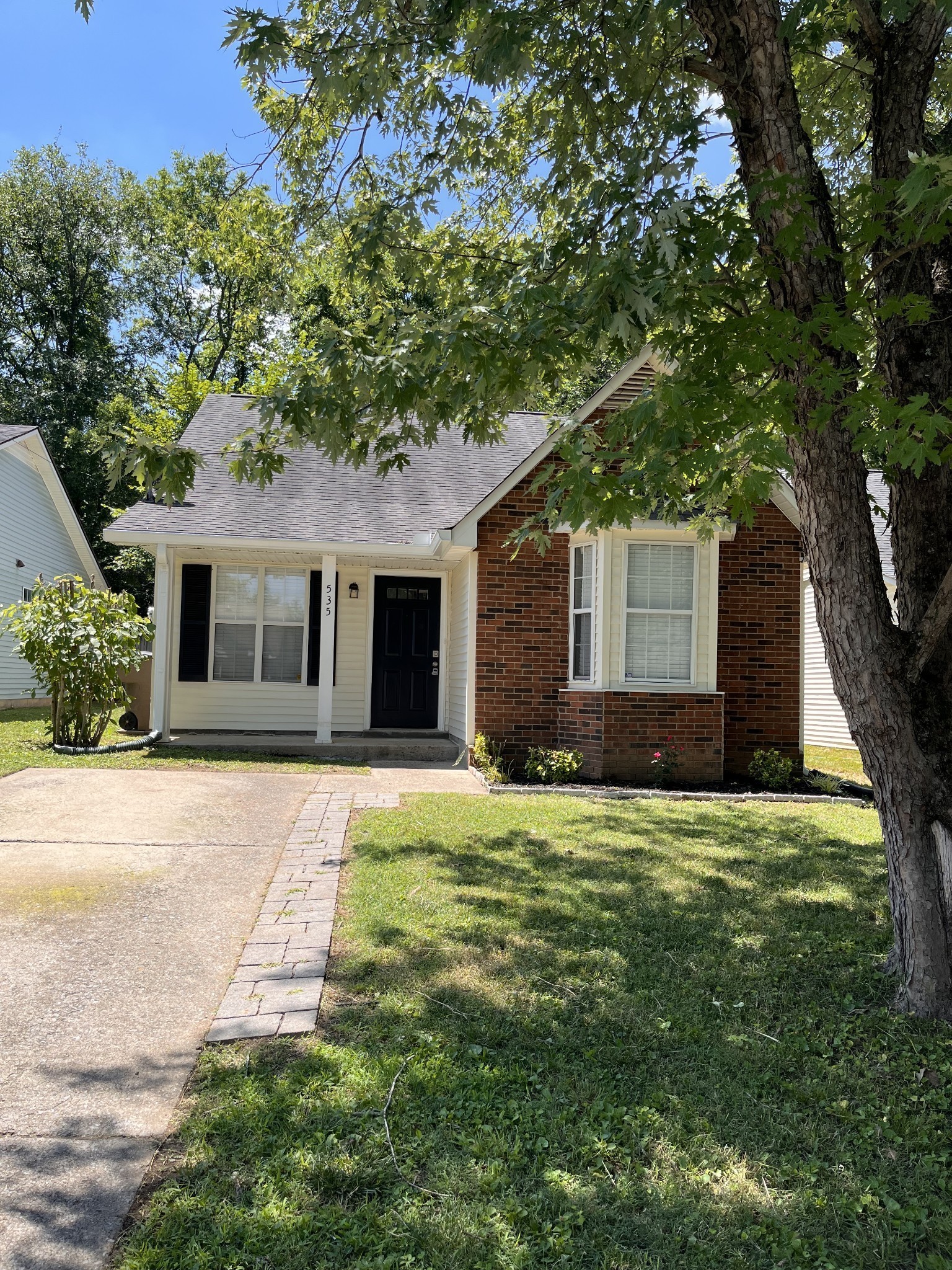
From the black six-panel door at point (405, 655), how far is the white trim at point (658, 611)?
4.11 metres

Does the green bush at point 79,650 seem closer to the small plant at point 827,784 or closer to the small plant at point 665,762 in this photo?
the small plant at point 665,762

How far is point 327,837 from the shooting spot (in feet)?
22.2

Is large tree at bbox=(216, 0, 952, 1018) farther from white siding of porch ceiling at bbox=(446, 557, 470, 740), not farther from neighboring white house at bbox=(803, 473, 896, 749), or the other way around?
neighboring white house at bbox=(803, 473, 896, 749)

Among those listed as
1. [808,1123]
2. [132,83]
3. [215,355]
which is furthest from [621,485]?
[215,355]

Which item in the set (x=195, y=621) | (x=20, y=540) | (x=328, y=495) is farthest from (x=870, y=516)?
(x=20, y=540)

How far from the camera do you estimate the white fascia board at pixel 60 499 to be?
1947 cm

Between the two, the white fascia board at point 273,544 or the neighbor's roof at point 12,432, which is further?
the neighbor's roof at point 12,432

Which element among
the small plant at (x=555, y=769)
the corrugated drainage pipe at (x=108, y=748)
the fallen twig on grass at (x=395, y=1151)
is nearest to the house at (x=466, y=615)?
the small plant at (x=555, y=769)

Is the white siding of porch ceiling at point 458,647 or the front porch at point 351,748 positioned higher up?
the white siding of porch ceiling at point 458,647

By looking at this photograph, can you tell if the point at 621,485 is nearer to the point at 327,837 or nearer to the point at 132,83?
Answer: the point at 327,837

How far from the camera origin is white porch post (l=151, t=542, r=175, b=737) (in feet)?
38.2

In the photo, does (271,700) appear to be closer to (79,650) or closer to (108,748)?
(108,748)

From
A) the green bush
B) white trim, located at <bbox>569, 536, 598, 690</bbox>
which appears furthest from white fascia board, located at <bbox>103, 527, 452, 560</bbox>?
white trim, located at <bbox>569, 536, 598, 690</bbox>

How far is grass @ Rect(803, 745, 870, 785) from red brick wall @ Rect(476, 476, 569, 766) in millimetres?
3842
